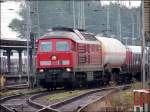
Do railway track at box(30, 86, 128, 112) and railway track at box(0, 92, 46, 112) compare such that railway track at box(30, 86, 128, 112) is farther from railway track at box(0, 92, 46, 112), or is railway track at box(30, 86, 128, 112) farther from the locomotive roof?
the locomotive roof

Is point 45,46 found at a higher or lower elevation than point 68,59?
higher

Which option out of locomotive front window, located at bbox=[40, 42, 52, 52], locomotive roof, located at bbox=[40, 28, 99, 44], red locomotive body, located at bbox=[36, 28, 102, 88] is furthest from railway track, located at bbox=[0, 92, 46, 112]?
locomotive roof, located at bbox=[40, 28, 99, 44]

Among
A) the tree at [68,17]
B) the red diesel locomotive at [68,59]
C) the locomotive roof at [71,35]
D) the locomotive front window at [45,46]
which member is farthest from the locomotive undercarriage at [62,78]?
the tree at [68,17]

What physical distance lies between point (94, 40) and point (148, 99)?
17413 mm

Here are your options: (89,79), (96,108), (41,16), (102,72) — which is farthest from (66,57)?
(41,16)

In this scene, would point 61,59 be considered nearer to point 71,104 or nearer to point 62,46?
point 62,46

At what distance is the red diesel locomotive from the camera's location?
27.0 metres

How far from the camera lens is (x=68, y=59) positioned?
88.6 ft

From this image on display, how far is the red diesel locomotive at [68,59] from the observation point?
1065 inches

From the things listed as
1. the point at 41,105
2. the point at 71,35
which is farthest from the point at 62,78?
the point at 41,105

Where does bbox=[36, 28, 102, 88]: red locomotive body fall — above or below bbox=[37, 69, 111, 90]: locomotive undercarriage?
above

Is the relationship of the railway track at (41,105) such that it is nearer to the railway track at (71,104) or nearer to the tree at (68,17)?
the railway track at (71,104)

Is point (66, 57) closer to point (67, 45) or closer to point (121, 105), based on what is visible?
point (67, 45)

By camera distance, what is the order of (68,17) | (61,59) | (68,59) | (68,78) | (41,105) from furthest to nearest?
1. (68,17)
2. (61,59)
3. (68,59)
4. (68,78)
5. (41,105)
